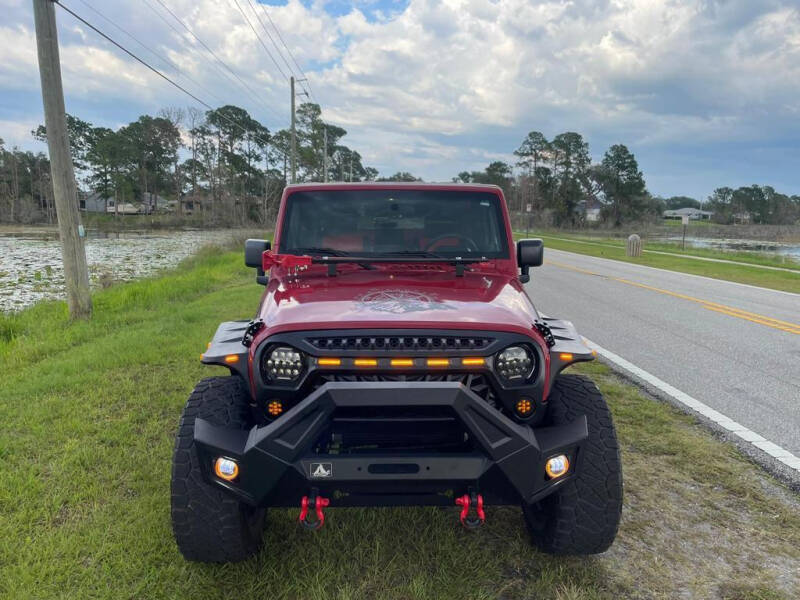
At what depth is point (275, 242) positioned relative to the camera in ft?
11.8

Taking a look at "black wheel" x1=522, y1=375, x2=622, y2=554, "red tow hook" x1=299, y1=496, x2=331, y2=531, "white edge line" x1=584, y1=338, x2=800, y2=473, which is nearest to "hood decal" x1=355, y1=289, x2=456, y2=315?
"black wheel" x1=522, y1=375, x2=622, y2=554

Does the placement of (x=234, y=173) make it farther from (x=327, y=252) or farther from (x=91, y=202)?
(x=327, y=252)

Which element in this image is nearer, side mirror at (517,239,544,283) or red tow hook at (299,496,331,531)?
red tow hook at (299,496,331,531)

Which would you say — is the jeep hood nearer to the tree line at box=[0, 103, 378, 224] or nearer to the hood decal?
the hood decal

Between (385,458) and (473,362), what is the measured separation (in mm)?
513

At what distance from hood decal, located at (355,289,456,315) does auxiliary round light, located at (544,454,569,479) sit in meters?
0.77

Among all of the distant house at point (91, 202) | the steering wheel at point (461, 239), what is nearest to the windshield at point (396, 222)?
the steering wheel at point (461, 239)

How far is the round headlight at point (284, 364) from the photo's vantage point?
226cm

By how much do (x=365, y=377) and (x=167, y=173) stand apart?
76483 mm

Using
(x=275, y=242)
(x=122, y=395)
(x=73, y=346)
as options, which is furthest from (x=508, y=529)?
(x=73, y=346)

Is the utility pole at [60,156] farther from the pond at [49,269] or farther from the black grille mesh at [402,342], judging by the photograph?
the black grille mesh at [402,342]

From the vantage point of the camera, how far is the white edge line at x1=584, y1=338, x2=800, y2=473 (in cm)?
371

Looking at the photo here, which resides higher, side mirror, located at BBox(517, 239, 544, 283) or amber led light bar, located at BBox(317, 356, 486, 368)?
side mirror, located at BBox(517, 239, 544, 283)

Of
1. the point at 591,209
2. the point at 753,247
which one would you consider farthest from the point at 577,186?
the point at 753,247
